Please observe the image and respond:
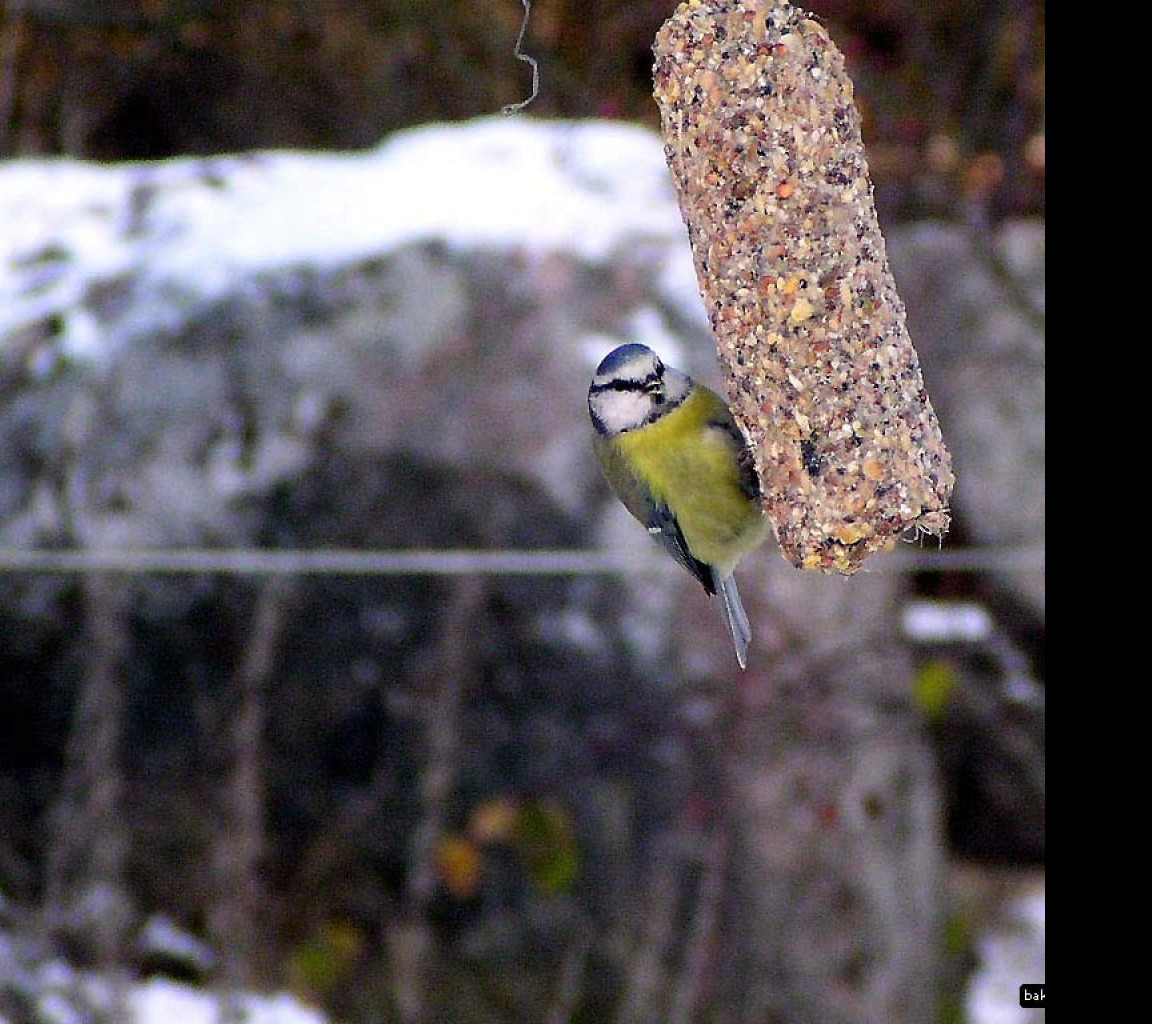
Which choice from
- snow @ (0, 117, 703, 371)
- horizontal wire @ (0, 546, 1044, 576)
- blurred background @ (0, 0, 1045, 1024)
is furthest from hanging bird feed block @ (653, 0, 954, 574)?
snow @ (0, 117, 703, 371)

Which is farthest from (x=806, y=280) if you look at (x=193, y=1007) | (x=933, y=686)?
(x=933, y=686)

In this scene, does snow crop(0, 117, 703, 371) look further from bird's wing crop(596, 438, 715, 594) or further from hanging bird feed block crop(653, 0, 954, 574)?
hanging bird feed block crop(653, 0, 954, 574)

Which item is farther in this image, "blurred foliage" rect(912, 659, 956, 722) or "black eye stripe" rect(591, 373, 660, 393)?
"blurred foliage" rect(912, 659, 956, 722)

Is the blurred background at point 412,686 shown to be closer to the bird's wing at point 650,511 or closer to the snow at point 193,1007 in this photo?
the snow at point 193,1007

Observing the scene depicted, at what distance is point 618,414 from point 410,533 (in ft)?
5.79

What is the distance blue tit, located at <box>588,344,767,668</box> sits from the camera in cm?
188

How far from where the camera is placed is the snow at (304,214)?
3.91 meters

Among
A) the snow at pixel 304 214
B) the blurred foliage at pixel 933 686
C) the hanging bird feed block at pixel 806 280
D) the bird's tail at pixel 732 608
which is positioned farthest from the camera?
the blurred foliage at pixel 933 686

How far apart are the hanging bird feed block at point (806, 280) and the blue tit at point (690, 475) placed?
46 centimetres

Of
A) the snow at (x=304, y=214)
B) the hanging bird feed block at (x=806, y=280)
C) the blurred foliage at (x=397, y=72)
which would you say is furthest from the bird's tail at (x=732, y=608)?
the blurred foliage at (x=397, y=72)

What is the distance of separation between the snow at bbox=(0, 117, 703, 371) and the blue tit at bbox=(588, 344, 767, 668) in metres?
1.84
